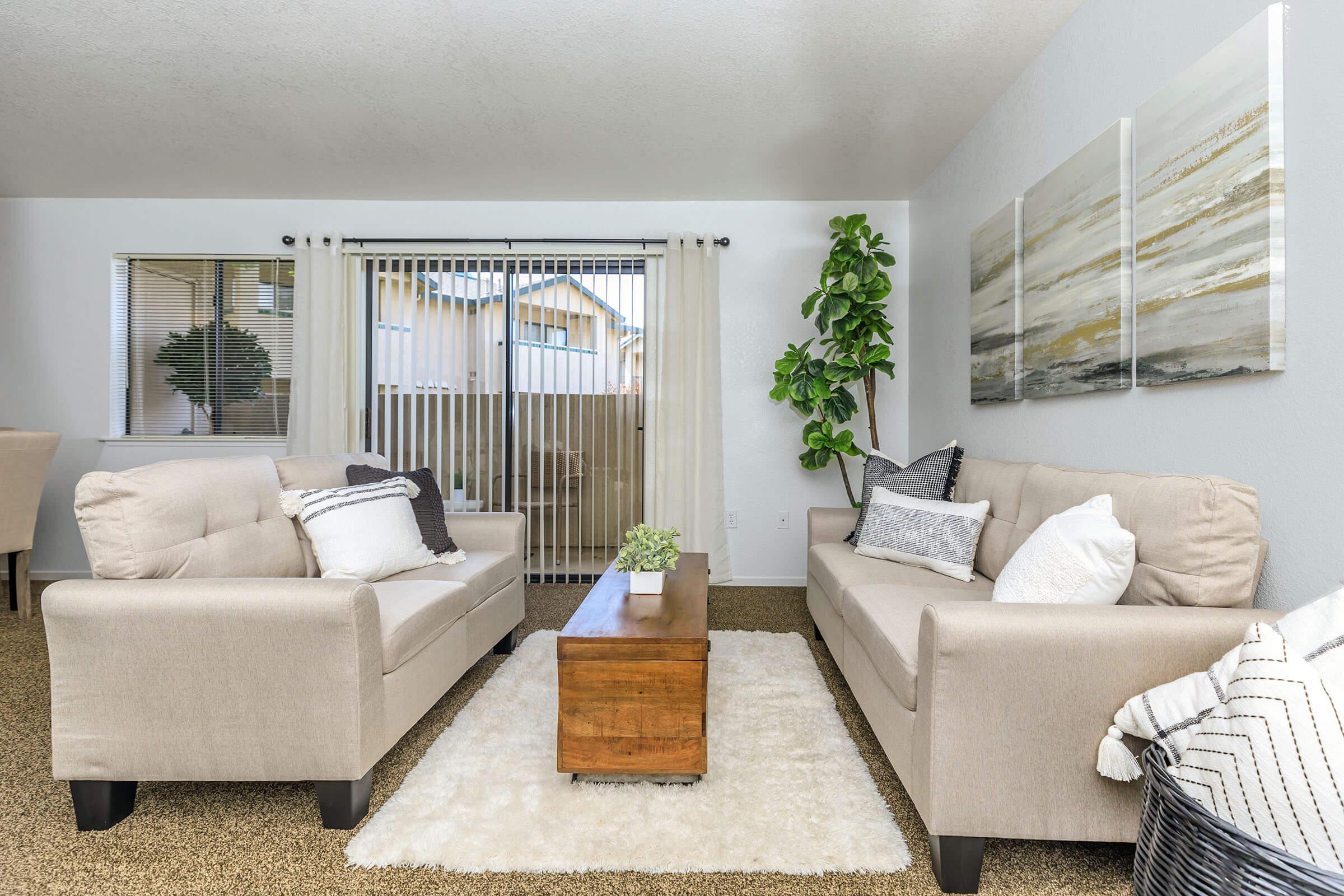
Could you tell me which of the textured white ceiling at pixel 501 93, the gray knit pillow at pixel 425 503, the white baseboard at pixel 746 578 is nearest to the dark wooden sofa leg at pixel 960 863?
the gray knit pillow at pixel 425 503

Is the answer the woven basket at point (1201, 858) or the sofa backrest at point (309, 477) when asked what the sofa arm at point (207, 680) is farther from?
the woven basket at point (1201, 858)

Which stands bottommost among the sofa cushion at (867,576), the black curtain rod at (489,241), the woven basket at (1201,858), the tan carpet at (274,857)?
the tan carpet at (274,857)

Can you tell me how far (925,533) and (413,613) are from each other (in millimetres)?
1860

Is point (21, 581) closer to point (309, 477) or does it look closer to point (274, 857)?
point (309, 477)

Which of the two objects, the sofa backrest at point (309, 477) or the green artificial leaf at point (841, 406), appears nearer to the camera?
the sofa backrest at point (309, 477)

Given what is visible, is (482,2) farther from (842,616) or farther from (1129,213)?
(842,616)

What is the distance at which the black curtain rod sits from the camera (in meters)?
4.44

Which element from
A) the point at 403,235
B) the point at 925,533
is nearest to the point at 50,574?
the point at 403,235

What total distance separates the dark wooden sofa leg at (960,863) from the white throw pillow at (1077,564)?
526 millimetres

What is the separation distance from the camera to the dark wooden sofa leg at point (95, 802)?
165cm

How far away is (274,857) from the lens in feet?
5.07

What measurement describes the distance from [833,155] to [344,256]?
124 inches

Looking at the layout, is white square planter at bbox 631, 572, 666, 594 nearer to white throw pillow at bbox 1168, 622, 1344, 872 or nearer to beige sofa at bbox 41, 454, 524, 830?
beige sofa at bbox 41, 454, 524, 830

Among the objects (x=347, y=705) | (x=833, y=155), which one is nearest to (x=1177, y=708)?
(x=347, y=705)
